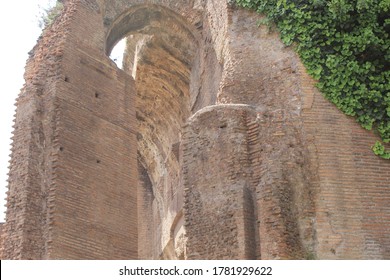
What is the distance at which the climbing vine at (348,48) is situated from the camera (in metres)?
11.5

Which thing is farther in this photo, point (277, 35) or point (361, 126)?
point (277, 35)

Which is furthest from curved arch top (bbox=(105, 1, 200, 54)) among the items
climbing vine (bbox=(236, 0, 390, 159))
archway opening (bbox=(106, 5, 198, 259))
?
climbing vine (bbox=(236, 0, 390, 159))

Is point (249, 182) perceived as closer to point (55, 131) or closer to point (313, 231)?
point (313, 231)

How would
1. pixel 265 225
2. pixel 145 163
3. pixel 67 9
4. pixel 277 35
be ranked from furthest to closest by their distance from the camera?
1. pixel 145 163
2. pixel 67 9
3. pixel 277 35
4. pixel 265 225

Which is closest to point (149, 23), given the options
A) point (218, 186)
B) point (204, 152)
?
point (204, 152)

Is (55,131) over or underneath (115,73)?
underneath

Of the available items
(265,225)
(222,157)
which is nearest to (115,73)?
(222,157)

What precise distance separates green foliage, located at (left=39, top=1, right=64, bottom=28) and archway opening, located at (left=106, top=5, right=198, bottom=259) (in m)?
1.07

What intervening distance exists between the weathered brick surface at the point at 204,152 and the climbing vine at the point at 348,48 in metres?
0.20

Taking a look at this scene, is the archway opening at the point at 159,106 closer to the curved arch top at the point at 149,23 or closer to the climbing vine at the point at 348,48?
the curved arch top at the point at 149,23

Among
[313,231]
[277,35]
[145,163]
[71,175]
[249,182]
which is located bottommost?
[313,231]

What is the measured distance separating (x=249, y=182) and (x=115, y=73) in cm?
393

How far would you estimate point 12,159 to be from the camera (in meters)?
12.6

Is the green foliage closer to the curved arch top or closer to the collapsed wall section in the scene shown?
the curved arch top
